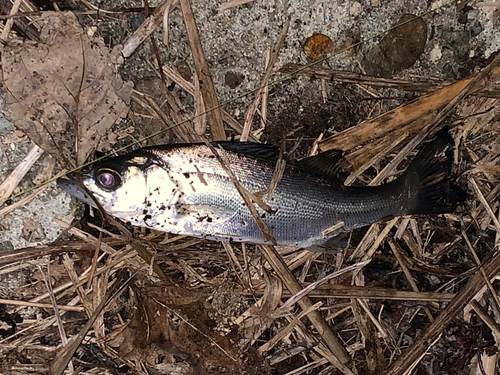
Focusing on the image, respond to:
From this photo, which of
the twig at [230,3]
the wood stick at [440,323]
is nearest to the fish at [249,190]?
the wood stick at [440,323]

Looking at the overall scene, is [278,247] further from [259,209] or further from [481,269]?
[481,269]

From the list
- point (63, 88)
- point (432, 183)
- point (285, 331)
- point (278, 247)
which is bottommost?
point (285, 331)

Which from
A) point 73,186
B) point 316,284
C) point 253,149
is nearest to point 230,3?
point 253,149

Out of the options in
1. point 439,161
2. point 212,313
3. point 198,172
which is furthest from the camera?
point 212,313

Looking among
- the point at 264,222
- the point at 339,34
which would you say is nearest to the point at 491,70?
the point at 339,34

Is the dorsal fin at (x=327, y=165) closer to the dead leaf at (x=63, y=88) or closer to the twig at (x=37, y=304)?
the dead leaf at (x=63, y=88)

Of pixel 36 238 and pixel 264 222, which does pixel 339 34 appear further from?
pixel 36 238
